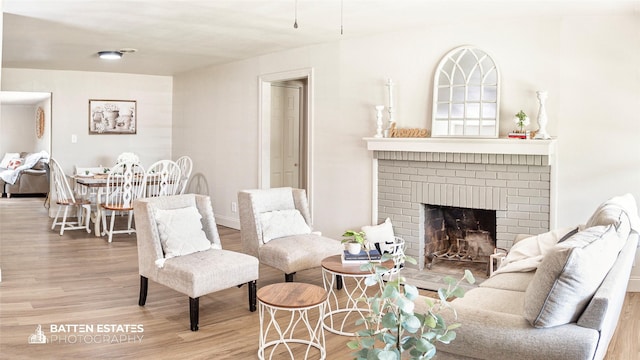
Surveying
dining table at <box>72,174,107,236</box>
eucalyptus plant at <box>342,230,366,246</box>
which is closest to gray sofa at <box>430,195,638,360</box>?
eucalyptus plant at <box>342,230,366,246</box>

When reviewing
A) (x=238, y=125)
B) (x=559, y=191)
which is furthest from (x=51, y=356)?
(x=238, y=125)

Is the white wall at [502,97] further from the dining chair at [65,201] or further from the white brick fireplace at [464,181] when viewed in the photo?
the dining chair at [65,201]

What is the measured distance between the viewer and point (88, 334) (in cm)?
341

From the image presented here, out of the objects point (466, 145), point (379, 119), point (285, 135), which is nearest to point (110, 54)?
point (285, 135)

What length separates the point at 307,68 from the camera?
6.11 meters

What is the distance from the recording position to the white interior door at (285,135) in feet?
23.8

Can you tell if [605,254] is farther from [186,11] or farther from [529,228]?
[186,11]

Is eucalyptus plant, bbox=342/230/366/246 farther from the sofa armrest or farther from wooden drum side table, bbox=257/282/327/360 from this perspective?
the sofa armrest

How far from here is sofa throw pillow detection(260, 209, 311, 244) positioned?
175 inches

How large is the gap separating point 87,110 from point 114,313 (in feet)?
18.1

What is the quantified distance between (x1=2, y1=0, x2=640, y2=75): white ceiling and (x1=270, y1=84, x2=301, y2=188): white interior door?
2.71ft

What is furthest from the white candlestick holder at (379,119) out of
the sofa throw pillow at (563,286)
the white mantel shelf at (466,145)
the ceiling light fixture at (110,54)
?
the ceiling light fixture at (110,54)

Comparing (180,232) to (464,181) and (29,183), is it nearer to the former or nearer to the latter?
(464,181)

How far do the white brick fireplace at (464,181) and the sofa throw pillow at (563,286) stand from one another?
7.73 ft
